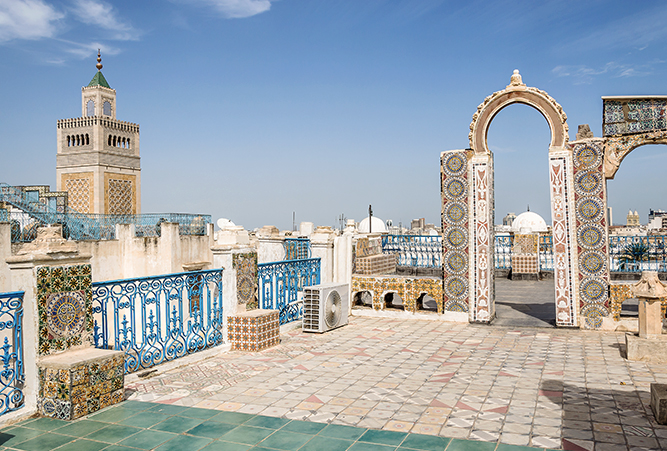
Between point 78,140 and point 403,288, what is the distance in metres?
38.3

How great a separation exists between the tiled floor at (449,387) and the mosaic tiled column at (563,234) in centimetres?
67

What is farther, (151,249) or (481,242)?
(151,249)

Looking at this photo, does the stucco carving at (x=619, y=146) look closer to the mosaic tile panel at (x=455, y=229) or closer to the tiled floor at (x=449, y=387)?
the mosaic tile panel at (x=455, y=229)

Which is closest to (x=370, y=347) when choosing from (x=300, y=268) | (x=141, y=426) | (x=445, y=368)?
(x=445, y=368)

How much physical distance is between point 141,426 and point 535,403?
3599 mm

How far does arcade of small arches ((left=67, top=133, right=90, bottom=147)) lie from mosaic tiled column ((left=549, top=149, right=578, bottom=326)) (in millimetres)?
39151

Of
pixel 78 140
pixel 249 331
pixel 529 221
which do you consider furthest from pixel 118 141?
pixel 249 331

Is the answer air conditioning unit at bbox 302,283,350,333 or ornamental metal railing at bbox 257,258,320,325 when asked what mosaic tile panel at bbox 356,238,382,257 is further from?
air conditioning unit at bbox 302,283,350,333

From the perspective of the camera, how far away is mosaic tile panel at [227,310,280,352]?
7.22 meters

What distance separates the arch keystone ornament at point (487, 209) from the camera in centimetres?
877

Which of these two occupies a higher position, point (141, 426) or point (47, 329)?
point (47, 329)

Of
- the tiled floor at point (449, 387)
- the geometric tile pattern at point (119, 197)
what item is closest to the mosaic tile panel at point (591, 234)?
the tiled floor at point (449, 387)

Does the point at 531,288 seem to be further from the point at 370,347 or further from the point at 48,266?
the point at 48,266

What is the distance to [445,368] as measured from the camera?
247 inches
